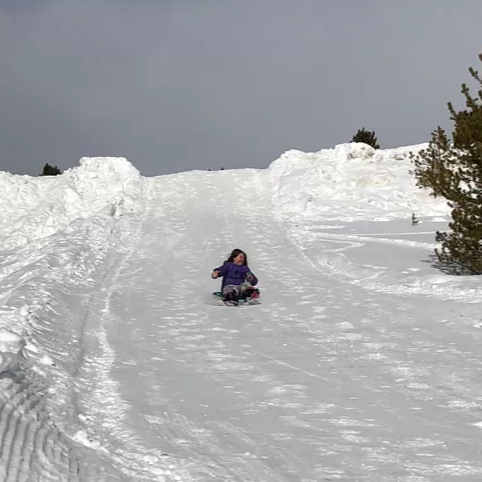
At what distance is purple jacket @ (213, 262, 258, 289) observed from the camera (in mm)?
10453

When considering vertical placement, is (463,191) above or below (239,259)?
above

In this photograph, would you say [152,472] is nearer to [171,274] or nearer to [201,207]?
[171,274]

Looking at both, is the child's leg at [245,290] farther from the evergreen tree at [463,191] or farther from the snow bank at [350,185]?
the snow bank at [350,185]

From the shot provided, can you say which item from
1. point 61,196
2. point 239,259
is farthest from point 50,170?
point 239,259

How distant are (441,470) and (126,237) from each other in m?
15.6

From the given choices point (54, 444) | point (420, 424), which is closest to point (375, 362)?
point (420, 424)

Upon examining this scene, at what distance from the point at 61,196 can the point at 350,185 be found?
1401cm

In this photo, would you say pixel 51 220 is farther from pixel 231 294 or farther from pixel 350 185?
pixel 231 294

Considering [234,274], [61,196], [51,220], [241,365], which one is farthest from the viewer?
[61,196]

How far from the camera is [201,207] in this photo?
2442cm

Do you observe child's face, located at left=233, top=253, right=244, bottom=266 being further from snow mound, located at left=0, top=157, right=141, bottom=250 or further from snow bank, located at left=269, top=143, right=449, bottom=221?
snow mound, located at left=0, top=157, right=141, bottom=250

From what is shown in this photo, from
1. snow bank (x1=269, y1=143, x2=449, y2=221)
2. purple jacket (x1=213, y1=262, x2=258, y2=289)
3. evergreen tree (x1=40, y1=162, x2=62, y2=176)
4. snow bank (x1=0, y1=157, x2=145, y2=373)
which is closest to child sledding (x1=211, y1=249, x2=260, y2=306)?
purple jacket (x1=213, y1=262, x2=258, y2=289)

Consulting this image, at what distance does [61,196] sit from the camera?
28594 millimetres

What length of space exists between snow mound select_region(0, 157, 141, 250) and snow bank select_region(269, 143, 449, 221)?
735 cm
